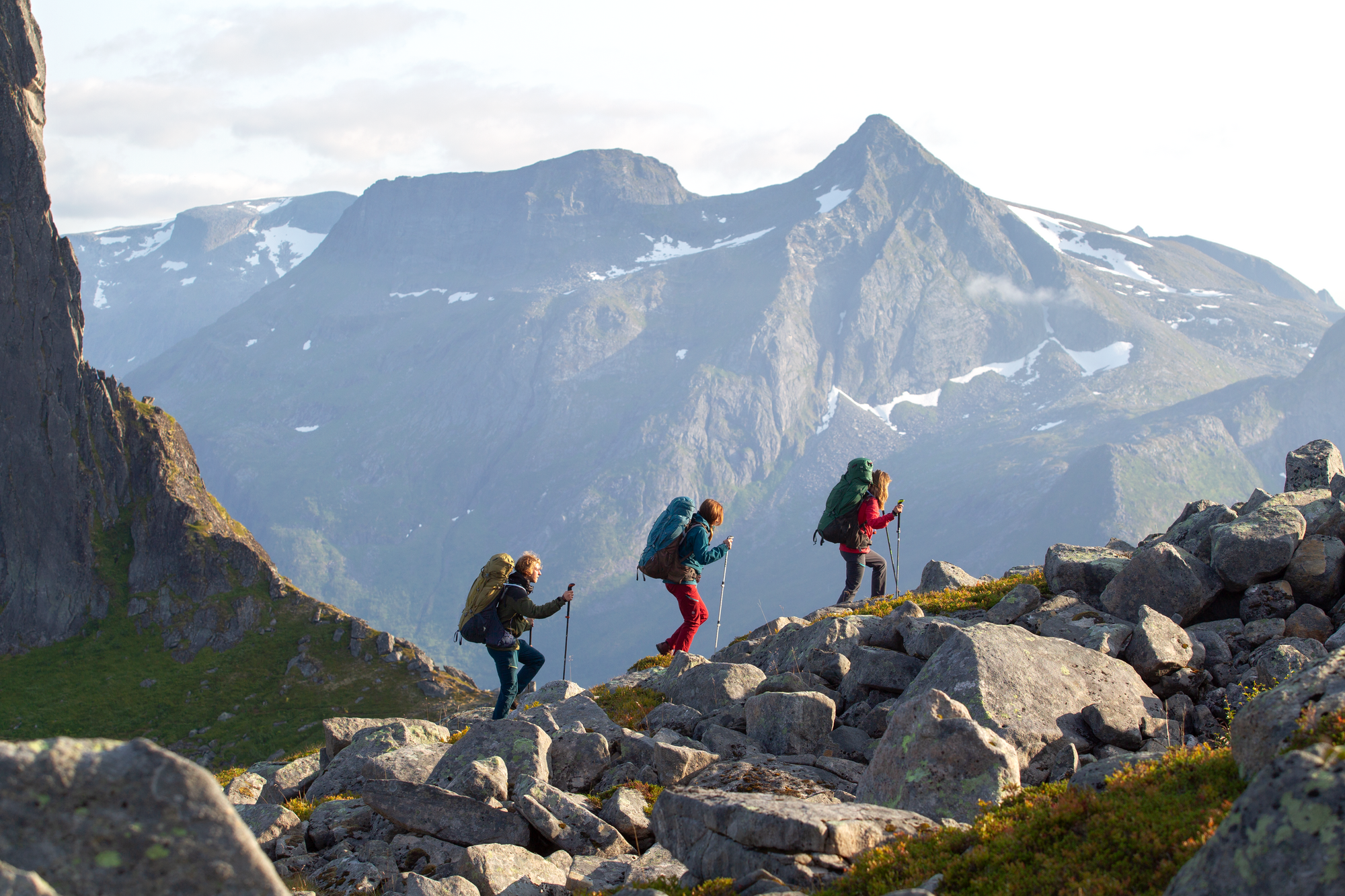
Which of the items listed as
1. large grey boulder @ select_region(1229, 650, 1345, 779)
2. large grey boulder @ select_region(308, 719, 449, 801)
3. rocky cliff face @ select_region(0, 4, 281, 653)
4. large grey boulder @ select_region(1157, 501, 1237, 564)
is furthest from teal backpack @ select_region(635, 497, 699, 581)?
rocky cliff face @ select_region(0, 4, 281, 653)

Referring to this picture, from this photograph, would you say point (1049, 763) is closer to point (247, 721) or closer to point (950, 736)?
point (950, 736)

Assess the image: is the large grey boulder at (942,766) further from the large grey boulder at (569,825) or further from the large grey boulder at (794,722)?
the large grey boulder at (569,825)

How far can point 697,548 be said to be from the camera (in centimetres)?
2136

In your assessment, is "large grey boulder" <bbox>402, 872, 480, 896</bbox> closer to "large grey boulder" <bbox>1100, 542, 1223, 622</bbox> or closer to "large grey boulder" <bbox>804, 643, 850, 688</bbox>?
"large grey boulder" <bbox>804, 643, 850, 688</bbox>

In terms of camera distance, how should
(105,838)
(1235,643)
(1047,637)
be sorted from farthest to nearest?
(1235,643) → (1047,637) → (105,838)

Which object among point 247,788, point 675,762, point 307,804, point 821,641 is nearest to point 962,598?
point 821,641

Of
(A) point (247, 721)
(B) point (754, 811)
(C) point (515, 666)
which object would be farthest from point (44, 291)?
(B) point (754, 811)

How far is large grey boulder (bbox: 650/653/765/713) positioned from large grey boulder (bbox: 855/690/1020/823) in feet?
21.2

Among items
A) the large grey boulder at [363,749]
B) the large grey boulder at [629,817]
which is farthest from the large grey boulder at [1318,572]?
the large grey boulder at [363,749]

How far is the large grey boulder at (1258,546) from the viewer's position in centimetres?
1681

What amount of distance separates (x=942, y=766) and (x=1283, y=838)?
5.16 m

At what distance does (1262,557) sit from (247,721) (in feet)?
513

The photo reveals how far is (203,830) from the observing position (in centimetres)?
581

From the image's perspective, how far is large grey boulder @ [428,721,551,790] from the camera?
48.8ft
